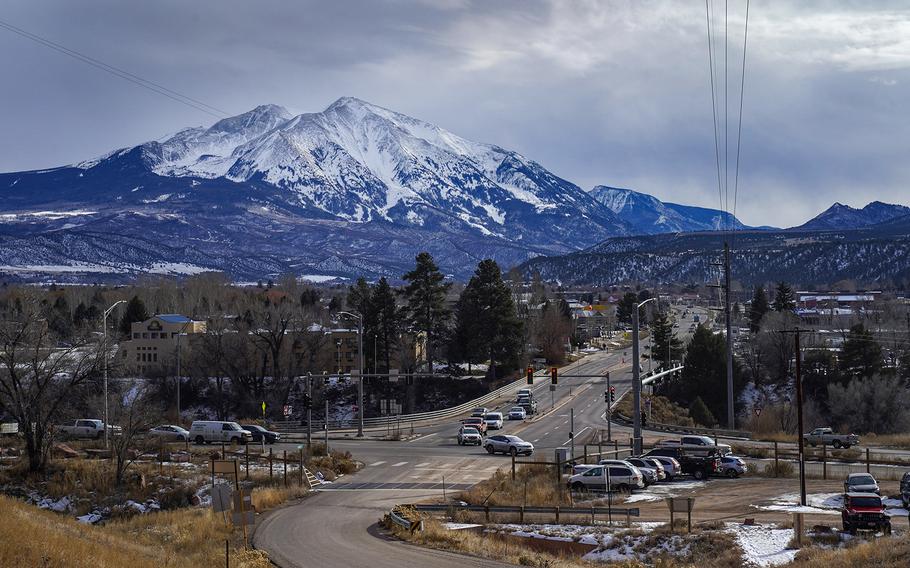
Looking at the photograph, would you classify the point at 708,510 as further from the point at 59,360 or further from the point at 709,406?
the point at 709,406

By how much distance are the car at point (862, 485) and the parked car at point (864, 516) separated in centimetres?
528

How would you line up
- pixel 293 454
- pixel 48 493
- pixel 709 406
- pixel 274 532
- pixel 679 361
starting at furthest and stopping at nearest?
pixel 679 361, pixel 709 406, pixel 293 454, pixel 48 493, pixel 274 532

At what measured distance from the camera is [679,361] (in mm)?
122250

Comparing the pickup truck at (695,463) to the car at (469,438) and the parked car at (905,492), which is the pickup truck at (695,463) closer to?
the parked car at (905,492)

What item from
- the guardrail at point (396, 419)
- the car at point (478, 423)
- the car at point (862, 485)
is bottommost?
the guardrail at point (396, 419)

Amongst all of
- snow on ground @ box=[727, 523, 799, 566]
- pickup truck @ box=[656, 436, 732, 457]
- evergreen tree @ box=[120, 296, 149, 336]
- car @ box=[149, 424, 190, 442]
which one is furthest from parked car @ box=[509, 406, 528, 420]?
evergreen tree @ box=[120, 296, 149, 336]

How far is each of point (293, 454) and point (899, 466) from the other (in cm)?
3264

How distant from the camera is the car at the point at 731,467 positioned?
46.4 m

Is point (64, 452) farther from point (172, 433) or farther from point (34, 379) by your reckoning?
point (172, 433)

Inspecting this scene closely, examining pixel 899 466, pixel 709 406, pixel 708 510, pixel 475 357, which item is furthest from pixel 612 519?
pixel 475 357

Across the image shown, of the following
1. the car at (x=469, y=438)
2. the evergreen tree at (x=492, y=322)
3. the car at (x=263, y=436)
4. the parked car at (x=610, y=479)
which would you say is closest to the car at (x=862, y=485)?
the parked car at (x=610, y=479)

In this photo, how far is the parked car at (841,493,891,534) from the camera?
3088 centimetres

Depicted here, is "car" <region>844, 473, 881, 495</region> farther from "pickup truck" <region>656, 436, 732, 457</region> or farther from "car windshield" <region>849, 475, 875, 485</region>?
"pickup truck" <region>656, 436, 732, 457</region>

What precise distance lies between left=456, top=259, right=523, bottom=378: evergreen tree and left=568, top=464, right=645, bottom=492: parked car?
208 ft
